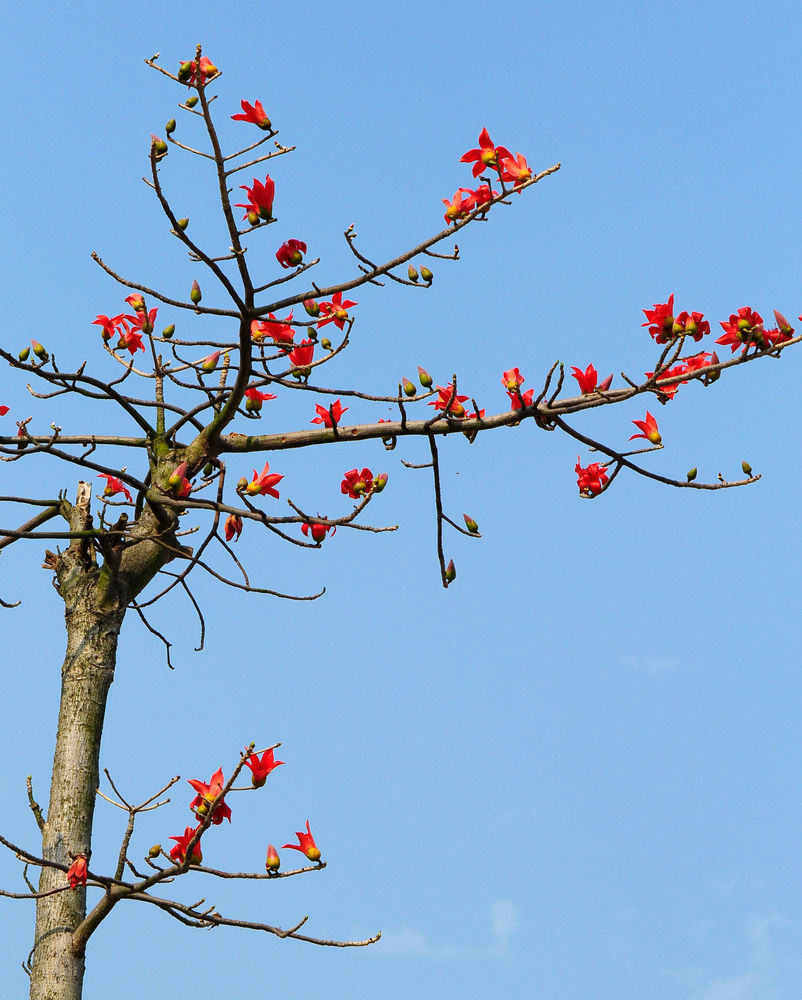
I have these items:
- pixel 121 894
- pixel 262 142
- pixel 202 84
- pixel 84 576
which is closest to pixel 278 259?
pixel 262 142

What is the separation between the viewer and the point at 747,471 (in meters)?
4.26

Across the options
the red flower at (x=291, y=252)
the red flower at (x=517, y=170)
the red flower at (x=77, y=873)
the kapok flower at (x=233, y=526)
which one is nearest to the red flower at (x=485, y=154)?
the red flower at (x=517, y=170)

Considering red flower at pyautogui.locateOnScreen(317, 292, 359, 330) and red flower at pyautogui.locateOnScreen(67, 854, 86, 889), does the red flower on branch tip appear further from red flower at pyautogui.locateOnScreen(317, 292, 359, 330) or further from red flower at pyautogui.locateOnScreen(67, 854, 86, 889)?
red flower at pyautogui.locateOnScreen(67, 854, 86, 889)

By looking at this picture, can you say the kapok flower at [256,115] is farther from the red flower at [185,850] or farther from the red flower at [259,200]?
the red flower at [185,850]

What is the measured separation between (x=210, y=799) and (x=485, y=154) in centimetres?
267

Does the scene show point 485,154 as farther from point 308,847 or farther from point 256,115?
point 308,847

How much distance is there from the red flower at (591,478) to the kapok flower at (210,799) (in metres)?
2.10

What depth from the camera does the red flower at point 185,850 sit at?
3.58m

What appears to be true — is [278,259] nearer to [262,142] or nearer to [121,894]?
[262,142]

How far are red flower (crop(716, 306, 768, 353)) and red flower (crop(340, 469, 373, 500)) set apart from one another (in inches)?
65.4

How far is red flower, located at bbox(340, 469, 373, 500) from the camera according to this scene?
4363mm

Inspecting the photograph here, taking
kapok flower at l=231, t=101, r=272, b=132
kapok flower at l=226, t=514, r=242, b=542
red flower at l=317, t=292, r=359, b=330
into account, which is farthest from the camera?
kapok flower at l=226, t=514, r=242, b=542

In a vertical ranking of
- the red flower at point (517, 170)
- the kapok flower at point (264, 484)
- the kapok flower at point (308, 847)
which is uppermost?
the red flower at point (517, 170)

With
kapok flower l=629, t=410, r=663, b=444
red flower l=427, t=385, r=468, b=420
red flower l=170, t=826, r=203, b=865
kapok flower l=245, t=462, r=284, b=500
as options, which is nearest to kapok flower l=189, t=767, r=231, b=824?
red flower l=170, t=826, r=203, b=865
